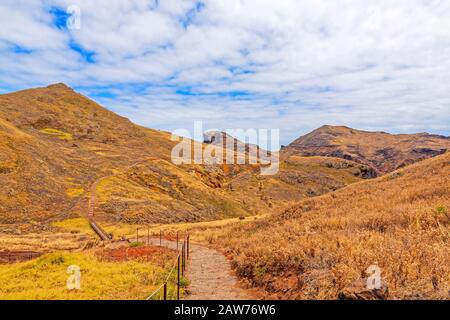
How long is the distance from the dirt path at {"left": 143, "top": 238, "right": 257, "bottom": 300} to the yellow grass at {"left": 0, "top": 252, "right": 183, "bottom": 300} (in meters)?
1.10

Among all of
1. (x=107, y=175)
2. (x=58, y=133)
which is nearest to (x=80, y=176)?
(x=107, y=175)

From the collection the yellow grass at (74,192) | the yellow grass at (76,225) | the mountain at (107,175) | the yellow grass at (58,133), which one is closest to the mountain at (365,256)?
the mountain at (107,175)

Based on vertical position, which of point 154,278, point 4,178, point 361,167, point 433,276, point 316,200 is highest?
point 361,167

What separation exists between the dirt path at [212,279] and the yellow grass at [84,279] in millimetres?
1105

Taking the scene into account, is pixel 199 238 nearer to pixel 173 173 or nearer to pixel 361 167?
pixel 173 173

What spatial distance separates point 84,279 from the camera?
51.6 feet

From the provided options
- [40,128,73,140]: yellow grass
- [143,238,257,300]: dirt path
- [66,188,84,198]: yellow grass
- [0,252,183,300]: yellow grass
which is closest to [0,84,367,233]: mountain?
[66,188,84,198]: yellow grass

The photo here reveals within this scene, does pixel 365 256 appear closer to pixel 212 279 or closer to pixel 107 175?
pixel 212 279

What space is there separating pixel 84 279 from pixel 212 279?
6.01 meters

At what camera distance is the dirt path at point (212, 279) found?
12.6 m

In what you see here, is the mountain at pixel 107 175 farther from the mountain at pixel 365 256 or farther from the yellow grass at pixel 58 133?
the mountain at pixel 365 256
